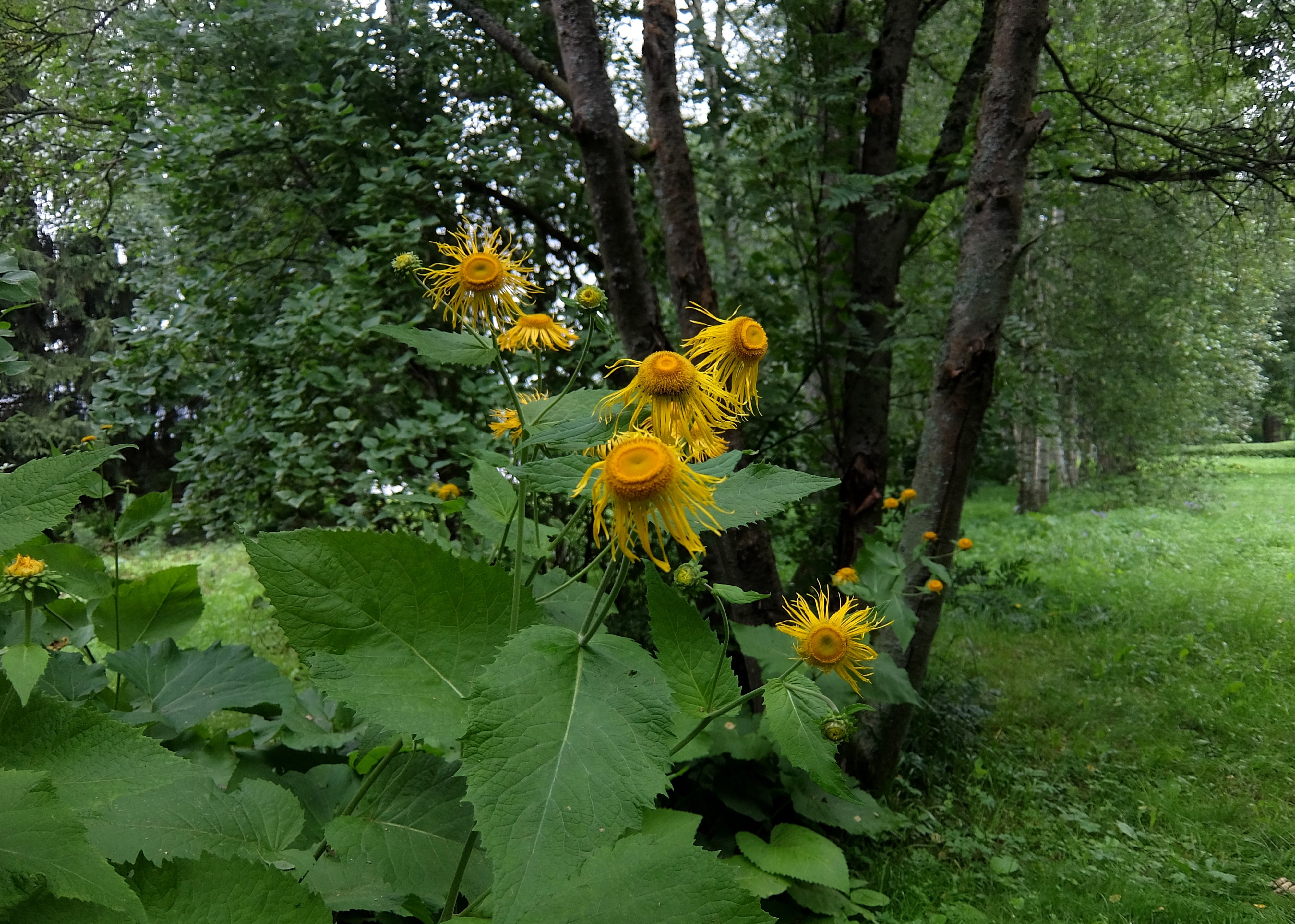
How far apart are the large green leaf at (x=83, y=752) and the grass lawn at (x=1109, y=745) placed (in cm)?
169

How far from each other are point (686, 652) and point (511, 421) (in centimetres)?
50

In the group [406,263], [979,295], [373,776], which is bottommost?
[373,776]

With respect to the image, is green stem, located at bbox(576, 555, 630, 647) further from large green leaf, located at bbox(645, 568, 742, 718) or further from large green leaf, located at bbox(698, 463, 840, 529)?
large green leaf, located at bbox(645, 568, 742, 718)

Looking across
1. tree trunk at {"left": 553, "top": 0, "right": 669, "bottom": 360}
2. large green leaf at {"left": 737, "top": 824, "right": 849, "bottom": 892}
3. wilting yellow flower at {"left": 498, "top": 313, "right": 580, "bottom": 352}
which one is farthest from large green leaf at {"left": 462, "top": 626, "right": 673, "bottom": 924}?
tree trunk at {"left": 553, "top": 0, "right": 669, "bottom": 360}

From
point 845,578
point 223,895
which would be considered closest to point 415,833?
point 223,895

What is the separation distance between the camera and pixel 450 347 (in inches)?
40.6

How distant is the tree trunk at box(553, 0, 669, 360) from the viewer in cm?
263

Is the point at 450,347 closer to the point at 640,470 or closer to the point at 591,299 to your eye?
the point at 591,299

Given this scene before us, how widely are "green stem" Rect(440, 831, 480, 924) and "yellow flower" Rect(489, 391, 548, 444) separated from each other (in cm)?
59

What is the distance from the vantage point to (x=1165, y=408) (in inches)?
367

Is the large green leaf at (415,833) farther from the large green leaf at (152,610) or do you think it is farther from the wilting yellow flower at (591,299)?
the large green leaf at (152,610)

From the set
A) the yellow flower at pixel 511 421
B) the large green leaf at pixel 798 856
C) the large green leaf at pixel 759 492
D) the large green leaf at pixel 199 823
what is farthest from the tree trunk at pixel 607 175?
the large green leaf at pixel 199 823

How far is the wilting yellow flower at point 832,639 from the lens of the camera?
4.09 feet

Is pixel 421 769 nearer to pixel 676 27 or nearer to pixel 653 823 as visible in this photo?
pixel 653 823
